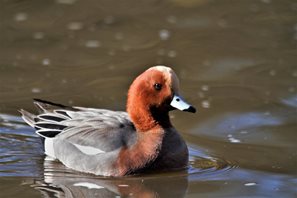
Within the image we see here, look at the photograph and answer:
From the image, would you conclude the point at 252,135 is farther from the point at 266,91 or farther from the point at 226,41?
the point at 226,41

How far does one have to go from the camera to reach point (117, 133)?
762 cm

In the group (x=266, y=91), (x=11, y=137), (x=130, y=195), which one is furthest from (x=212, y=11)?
(x=130, y=195)

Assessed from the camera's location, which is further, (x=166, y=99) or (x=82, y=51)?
(x=82, y=51)

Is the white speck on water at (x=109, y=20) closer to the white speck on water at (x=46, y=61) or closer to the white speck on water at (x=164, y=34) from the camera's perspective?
the white speck on water at (x=164, y=34)

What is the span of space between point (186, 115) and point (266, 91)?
122cm

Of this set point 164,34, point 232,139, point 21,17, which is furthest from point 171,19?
point 232,139

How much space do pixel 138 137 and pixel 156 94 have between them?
1.41 feet

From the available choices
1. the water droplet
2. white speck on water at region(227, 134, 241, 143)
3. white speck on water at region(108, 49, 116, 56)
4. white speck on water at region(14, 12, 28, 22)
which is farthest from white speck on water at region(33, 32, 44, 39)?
white speck on water at region(227, 134, 241, 143)

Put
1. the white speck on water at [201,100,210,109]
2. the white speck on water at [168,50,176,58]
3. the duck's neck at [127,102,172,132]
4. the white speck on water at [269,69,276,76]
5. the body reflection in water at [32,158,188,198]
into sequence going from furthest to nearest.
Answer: the white speck on water at [168,50,176,58] → the white speck on water at [269,69,276,76] → the white speck on water at [201,100,210,109] → the duck's neck at [127,102,172,132] → the body reflection in water at [32,158,188,198]

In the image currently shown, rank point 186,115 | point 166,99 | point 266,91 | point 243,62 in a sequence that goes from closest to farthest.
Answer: point 166,99 < point 186,115 < point 266,91 < point 243,62

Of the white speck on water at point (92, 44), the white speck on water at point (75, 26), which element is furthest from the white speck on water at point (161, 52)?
the white speck on water at point (75, 26)

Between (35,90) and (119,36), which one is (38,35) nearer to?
(119,36)

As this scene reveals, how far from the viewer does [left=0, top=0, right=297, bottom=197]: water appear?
7359 mm

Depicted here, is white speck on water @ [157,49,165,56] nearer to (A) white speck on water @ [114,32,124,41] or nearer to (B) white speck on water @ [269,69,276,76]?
(A) white speck on water @ [114,32,124,41]
